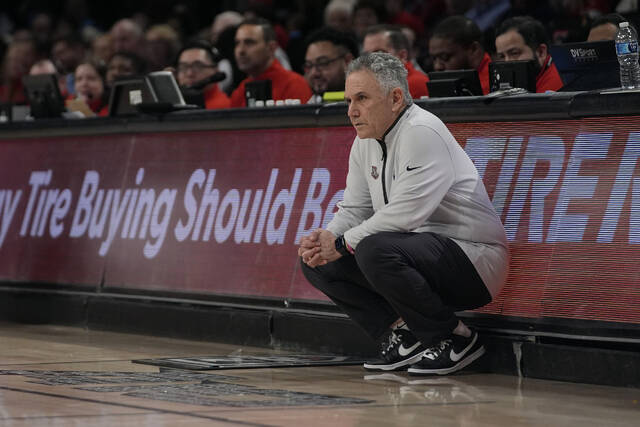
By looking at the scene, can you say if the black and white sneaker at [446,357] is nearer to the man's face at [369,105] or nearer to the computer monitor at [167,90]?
the man's face at [369,105]

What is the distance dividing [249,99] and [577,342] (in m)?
3.19

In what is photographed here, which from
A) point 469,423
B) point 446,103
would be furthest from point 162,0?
point 469,423

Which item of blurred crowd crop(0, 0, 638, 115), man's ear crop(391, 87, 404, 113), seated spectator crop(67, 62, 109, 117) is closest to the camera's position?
man's ear crop(391, 87, 404, 113)

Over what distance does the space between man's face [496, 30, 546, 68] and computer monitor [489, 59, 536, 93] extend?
5.04 feet

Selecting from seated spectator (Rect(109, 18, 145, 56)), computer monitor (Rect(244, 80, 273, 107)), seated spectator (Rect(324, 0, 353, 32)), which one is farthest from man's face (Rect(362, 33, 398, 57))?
seated spectator (Rect(109, 18, 145, 56))

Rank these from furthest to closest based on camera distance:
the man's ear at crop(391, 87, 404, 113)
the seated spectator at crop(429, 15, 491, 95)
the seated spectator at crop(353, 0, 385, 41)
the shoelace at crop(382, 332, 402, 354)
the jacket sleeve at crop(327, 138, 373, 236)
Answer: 1. the seated spectator at crop(353, 0, 385, 41)
2. the seated spectator at crop(429, 15, 491, 95)
3. the jacket sleeve at crop(327, 138, 373, 236)
4. the shoelace at crop(382, 332, 402, 354)
5. the man's ear at crop(391, 87, 404, 113)

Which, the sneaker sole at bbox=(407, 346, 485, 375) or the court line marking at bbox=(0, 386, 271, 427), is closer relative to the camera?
the court line marking at bbox=(0, 386, 271, 427)

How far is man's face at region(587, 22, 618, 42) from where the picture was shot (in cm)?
811

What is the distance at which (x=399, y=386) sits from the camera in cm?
573

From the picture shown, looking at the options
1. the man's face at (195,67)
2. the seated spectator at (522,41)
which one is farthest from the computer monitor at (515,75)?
the man's face at (195,67)

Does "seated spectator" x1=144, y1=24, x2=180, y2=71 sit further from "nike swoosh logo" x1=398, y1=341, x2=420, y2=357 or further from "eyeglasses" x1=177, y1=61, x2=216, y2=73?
"nike swoosh logo" x1=398, y1=341, x2=420, y2=357

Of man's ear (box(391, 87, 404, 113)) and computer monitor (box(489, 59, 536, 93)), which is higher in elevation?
computer monitor (box(489, 59, 536, 93))

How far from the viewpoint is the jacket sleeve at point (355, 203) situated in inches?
252

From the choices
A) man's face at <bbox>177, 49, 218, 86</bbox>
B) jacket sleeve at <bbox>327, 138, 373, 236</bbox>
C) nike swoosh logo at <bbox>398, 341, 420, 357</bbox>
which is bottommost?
nike swoosh logo at <bbox>398, 341, 420, 357</bbox>
